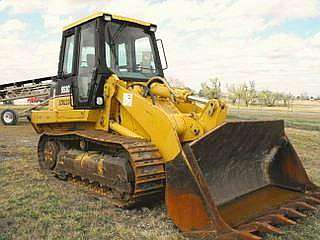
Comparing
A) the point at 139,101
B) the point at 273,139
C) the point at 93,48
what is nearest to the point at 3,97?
the point at 93,48

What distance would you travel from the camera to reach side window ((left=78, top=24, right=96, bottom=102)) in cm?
634

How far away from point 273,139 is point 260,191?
812 millimetres

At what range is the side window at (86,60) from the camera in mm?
6341

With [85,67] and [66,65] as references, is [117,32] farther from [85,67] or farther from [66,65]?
[66,65]

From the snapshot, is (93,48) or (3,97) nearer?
(93,48)

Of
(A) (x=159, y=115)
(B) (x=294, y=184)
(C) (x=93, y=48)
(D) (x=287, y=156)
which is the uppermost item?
(C) (x=93, y=48)

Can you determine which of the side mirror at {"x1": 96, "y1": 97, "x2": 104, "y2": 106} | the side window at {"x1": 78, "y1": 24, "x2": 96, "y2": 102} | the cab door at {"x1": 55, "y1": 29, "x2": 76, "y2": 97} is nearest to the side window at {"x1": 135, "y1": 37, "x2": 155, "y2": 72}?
the side window at {"x1": 78, "y1": 24, "x2": 96, "y2": 102}

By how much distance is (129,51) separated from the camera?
6.73 meters

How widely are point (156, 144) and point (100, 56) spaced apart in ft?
6.54

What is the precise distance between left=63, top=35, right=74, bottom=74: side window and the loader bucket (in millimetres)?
3594

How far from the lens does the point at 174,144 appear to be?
15.6ft

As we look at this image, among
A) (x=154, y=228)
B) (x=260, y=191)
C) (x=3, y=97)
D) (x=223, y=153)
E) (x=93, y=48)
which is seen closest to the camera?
(x=154, y=228)

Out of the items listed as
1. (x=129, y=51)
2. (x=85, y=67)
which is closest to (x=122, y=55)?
(x=129, y=51)

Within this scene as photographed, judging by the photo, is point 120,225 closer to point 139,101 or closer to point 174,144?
point 174,144
